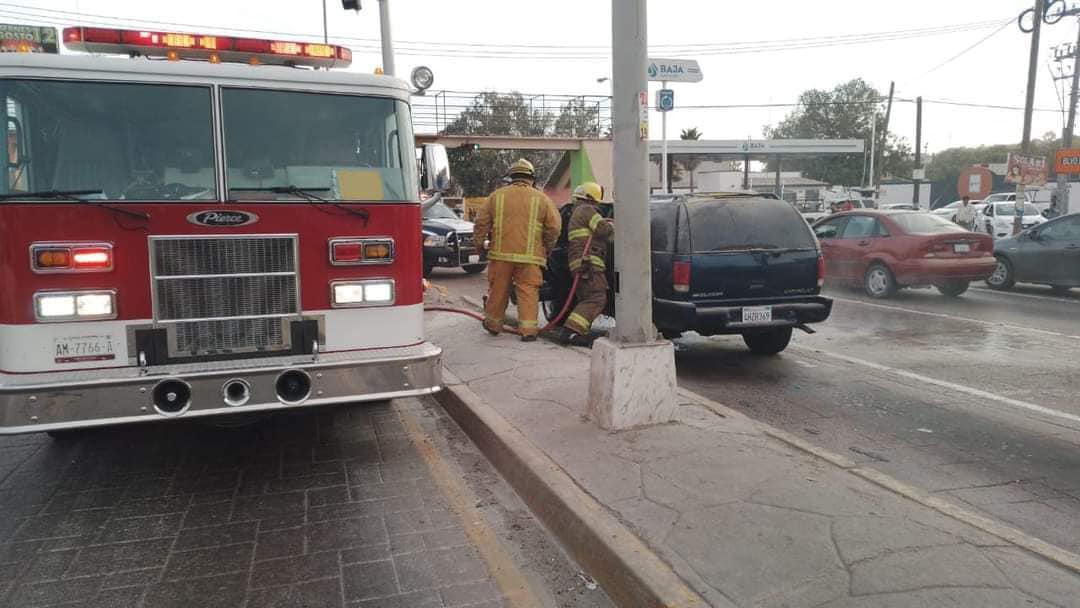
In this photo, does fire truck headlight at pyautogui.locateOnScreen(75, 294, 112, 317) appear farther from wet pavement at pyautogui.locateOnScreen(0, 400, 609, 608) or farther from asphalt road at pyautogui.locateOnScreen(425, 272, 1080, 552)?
asphalt road at pyautogui.locateOnScreen(425, 272, 1080, 552)

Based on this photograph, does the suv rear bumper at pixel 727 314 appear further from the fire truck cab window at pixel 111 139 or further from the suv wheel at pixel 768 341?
the fire truck cab window at pixel 111 139

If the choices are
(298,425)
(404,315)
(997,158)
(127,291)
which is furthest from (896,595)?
(997,158)

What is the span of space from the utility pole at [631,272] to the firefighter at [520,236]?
125 inches

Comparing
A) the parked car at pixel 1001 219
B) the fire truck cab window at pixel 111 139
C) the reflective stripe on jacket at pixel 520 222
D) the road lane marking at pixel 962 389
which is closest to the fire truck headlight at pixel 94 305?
the fire truck cab window at pixel 111 139

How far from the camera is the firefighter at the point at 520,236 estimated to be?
27.5ft

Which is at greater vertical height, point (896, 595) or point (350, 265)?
point (350, 265)

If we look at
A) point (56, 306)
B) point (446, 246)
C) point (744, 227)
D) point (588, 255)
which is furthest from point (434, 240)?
point (56, 306)

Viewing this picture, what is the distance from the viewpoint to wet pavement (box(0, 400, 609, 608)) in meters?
3.59

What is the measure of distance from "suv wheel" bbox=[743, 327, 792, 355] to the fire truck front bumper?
16.4 ft

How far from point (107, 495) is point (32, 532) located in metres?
0.57

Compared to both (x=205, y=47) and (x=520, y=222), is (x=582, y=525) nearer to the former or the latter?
(x=205, y=47)

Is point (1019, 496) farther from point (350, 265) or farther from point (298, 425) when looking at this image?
point (298, 425)

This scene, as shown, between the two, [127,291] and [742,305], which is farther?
[742,305]

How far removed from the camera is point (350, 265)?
15.9 feet
